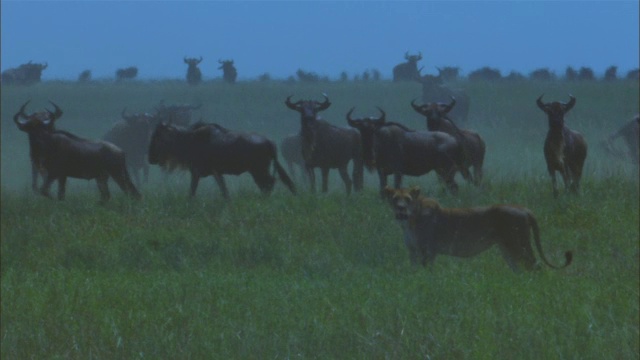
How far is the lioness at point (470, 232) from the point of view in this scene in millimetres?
Result: 9203

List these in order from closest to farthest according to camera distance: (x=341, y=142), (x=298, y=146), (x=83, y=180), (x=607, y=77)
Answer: (x=83, y=180), (x=341, y=142), (x=298, y=146), (x=607, y=77)

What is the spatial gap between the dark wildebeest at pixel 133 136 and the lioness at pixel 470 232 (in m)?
8.23

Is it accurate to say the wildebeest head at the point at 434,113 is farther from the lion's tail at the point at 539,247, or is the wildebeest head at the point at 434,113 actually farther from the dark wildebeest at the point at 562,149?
the lion's tail at the point at 539,247

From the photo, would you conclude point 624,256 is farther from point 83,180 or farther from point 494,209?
point 83,180

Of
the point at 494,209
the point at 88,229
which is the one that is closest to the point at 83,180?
the point at 88,229

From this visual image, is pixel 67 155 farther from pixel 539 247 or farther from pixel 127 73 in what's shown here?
pixel 127 73

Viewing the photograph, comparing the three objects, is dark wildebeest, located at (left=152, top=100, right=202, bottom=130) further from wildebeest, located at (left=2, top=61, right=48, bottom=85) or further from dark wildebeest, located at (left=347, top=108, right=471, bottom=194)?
dark wildebeest, located at (left=347, top=108, right=471, bottom=194)

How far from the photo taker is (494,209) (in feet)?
30.9

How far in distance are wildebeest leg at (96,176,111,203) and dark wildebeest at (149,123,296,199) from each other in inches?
26.0

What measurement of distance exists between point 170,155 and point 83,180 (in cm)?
94

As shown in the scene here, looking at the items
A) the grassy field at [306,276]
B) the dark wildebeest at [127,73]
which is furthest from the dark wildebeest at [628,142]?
the dark wildebeest at [127,73]

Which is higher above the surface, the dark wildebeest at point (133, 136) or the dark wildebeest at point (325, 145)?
the dark wildebeest at point (325, 145)

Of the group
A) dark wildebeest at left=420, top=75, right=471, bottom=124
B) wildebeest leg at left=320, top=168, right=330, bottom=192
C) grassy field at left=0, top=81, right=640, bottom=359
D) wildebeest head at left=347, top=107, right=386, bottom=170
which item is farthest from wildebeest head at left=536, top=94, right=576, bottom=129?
dark wildebeest at left=420, top=75, right=471, bottom=124

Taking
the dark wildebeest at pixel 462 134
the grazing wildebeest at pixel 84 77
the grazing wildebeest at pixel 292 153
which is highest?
Result: the dark wildebeest at pixel 462 134
